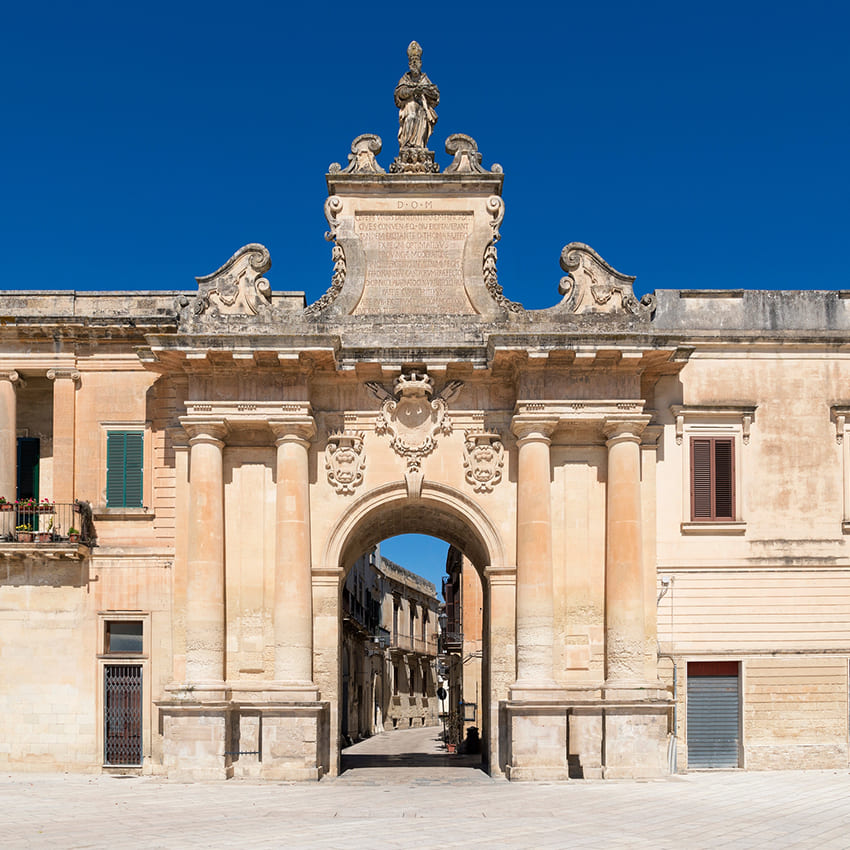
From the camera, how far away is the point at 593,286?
25609mm

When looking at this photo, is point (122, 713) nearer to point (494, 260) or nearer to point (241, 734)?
point (241, 734)

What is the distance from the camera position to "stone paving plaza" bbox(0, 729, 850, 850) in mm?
15508

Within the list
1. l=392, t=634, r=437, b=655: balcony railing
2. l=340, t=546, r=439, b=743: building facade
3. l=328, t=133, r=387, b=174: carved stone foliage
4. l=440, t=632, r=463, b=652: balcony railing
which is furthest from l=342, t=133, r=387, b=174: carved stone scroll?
l=392, t=634, r=437, b=655: balcony railing

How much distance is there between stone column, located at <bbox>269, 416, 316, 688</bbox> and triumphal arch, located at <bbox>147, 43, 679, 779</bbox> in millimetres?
44

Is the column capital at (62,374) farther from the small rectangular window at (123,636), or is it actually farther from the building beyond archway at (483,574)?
the building beyond archway at (483,574)

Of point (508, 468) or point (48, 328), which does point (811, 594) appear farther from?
point (48, 328)

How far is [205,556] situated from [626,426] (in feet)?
28.2

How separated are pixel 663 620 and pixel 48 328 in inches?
550

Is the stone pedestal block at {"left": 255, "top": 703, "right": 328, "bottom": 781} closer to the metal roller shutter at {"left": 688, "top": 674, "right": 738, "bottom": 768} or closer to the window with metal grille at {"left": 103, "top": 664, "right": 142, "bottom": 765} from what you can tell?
the window with metal grille at {"left": 103, "top": 664, "right": 142, "bottom": 765}

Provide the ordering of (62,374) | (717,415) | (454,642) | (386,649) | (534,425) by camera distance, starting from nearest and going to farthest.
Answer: (534,425) → (717,415) → (62,374) → (454,642) → (386,649)

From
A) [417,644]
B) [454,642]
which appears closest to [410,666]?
[417,644]

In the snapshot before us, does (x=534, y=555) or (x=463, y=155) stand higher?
(x=463, y=155)

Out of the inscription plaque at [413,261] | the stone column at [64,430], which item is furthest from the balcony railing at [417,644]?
the inscription plaque at [413,261]

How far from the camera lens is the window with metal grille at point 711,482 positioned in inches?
1029
